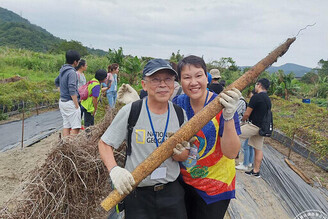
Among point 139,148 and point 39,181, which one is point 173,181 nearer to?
point 139,148

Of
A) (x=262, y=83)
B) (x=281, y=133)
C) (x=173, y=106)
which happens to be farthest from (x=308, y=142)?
(x=173, y=106)

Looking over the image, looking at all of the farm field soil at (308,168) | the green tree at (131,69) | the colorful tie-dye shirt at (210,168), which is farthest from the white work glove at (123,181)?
the green tree at (131,69)

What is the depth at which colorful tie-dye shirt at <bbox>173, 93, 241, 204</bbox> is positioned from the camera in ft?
5.10

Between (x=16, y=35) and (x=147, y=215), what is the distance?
5721cm

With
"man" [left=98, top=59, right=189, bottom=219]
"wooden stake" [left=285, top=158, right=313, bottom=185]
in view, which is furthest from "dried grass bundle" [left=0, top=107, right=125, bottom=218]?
"wooden stake" [left=285, top=158, right=313, bottom=185]

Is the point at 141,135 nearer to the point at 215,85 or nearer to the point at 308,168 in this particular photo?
the point at 215,85

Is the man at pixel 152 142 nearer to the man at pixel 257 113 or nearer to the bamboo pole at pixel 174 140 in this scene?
the bamboo pole at pixel 174 140

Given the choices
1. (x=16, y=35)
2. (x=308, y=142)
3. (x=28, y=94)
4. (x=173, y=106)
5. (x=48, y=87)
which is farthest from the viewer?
(x=16, y=35)

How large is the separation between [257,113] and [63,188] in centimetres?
312

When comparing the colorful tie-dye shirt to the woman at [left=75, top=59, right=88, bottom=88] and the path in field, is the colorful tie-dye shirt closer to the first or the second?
the woman at [left=75, top=59, right=88, bottom=88]

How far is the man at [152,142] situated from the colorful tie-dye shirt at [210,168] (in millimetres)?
166

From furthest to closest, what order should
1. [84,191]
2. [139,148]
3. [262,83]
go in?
[262,83] → [84,191] → [139,148]

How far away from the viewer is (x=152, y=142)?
1.43m

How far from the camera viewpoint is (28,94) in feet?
26.0
